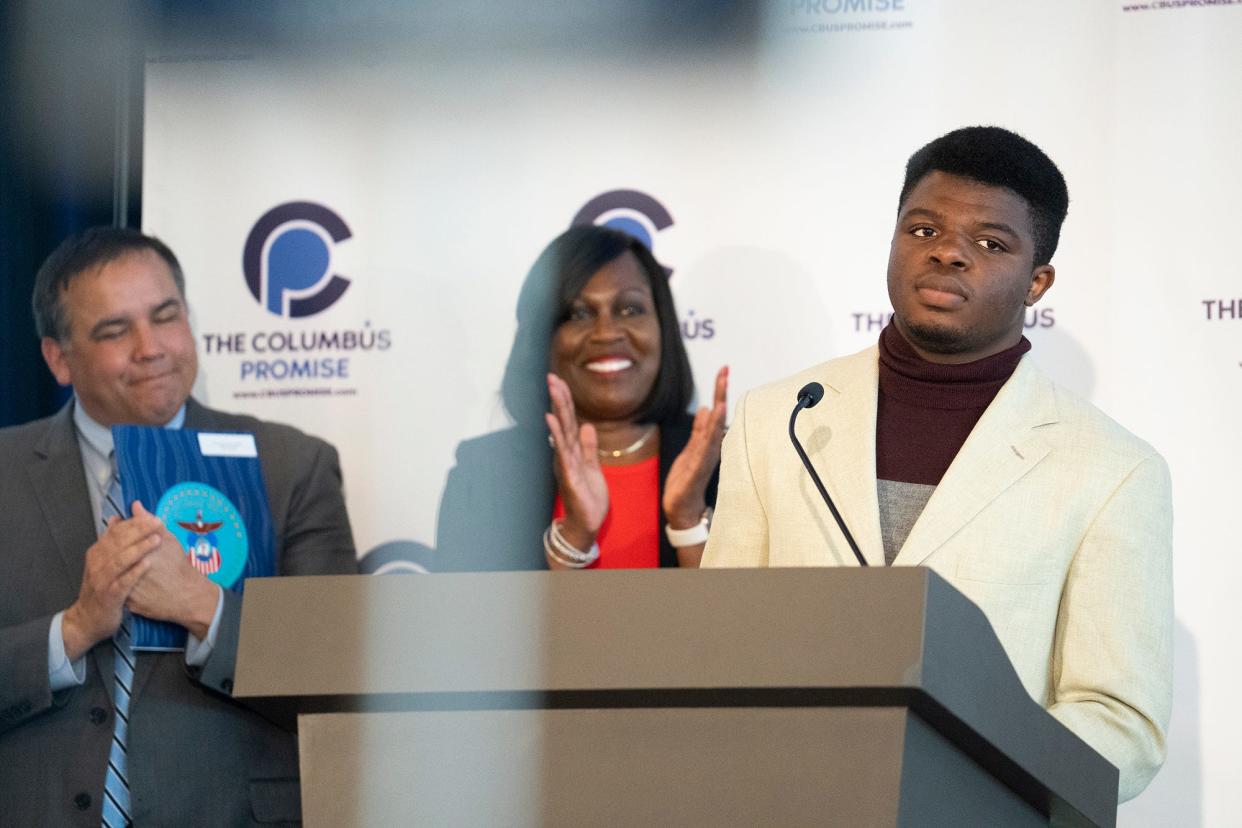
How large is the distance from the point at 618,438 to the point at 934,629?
2.55 meters

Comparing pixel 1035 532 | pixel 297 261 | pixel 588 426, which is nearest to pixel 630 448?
pixel 588 426

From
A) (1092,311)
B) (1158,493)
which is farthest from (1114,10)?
(1158,493)

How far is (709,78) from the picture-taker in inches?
173

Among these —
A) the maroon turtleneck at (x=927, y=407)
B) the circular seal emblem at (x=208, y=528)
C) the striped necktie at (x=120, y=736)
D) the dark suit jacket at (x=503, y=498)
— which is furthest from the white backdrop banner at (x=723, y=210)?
the maroon turtleneck at (x=927, y=407)

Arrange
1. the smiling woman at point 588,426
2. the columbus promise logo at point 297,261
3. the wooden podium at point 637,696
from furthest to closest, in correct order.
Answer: the columbus promise logo at point 297,261 → the smiling woman at point 588,426 → the wooden podium at point 637,696

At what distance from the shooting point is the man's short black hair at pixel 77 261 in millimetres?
4062

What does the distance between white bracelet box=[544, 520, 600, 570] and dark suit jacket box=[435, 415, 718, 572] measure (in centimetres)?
11

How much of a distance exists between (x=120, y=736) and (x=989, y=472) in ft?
6.95

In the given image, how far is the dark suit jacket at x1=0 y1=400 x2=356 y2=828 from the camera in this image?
11.7ft

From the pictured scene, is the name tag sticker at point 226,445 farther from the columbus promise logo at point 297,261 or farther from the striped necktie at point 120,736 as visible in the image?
the columbus promise logo at point 297,261

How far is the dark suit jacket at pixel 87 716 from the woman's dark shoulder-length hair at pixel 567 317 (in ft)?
2.43

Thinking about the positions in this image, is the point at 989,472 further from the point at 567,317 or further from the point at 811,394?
the point at 567,317

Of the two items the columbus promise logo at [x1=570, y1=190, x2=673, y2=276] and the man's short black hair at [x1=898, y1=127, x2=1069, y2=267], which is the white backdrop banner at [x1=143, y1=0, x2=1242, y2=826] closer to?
the columbus promise logo at [x1=570, y1=190, x2=673, y2=276]

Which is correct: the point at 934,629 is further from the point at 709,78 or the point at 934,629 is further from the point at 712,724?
the point at 709,78
